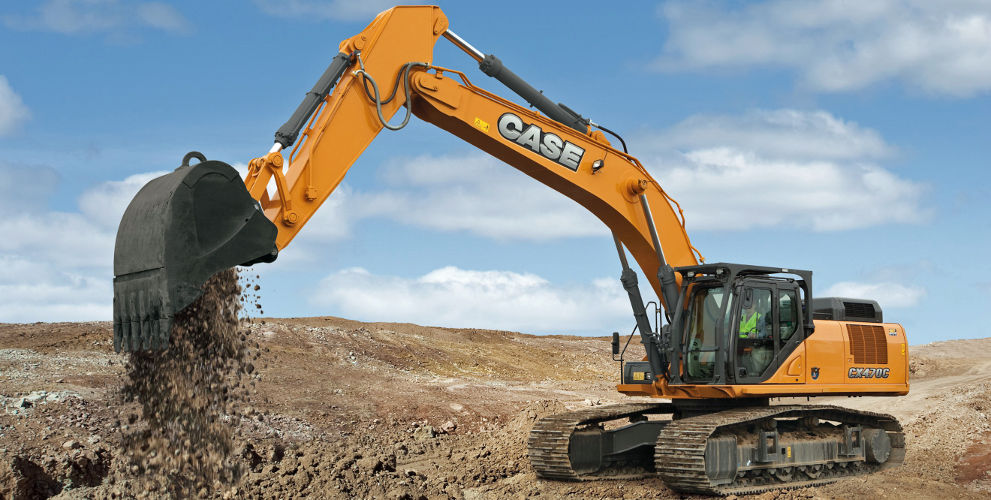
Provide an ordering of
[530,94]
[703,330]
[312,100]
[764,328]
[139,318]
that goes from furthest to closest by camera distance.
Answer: [764,328] → [703,330] → [530,94] → [312,100] → [139,318]

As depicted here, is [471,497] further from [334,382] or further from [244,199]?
[334,382]

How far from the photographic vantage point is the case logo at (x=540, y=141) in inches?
379

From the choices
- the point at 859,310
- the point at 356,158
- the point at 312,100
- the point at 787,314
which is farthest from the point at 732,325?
the point at 312,100

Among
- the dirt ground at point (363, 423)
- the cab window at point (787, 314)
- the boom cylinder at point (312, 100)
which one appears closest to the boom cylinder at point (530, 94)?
the boom cylinder at point (312, 100)

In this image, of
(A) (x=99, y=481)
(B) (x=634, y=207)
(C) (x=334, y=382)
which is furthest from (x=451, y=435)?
(B) (x=634, y=207)

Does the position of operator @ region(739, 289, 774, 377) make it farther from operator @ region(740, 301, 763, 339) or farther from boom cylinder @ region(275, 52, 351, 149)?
boom cylinder @ region(275, 52, 351, 149)

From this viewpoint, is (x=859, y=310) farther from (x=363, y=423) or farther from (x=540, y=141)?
(x=363, y=423)

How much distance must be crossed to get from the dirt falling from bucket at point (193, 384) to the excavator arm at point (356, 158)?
1.98ft

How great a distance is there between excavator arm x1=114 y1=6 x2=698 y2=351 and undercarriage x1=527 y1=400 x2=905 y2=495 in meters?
1.38

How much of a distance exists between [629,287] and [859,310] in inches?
138

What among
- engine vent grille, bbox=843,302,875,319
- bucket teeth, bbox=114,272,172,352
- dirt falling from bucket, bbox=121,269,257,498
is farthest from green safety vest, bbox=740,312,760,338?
bucket teeth, bbox=114,272,172,352

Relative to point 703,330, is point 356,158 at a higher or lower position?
higher

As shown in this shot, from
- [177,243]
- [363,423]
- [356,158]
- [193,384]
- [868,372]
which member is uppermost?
[356,158]

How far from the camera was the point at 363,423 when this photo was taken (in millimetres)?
16438
